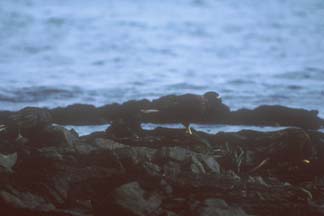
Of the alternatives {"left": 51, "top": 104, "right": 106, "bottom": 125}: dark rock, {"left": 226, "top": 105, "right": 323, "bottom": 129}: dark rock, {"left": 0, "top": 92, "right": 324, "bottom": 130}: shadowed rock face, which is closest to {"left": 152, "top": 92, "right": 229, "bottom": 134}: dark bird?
{"left": 0, "top": 92, "right": 324, "bottom": 130}: shadowed rock face

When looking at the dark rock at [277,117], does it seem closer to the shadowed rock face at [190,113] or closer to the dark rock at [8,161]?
the shadowed rock face at [190,113]

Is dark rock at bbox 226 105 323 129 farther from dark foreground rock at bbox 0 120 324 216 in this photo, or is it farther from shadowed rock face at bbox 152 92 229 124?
dark foreground rock at bbox 0 120 324 216

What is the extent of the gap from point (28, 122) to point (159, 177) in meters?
2.36

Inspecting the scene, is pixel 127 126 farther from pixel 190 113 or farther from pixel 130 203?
pixel 130 203

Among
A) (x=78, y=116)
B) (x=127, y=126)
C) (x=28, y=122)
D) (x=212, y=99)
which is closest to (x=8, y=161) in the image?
(x=28, y=122)

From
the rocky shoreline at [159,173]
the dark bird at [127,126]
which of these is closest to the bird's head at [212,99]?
the dark bird at [127,126]

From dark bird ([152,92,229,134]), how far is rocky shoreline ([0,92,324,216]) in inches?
54.6

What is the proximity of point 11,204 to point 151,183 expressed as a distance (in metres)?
1.18

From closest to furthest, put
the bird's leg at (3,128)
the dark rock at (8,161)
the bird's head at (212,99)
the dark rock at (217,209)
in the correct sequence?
the dark rock at (217,209)
the dark rock at (8,161)
the bird's leg at (3,128)
the bird's head at (212,99)

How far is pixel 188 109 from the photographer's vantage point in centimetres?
838

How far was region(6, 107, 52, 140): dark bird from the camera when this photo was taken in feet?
21.5

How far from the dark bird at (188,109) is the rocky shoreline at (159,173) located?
1388 millimetres

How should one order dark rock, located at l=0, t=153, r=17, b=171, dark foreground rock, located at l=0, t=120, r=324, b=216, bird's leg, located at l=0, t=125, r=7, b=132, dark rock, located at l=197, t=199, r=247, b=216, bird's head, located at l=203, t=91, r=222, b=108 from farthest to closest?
bird's head, located at l=203, t=91, r=222, b=108, bird's leg, located at l=0, t=125, r=7, b=132, dark rock, located at l=0, t=153, r=17, b=171, dark foreground rock, located at l=0, t=120, r=324, b=216, dark rock, located at l=197, t=199, r=247, b=216

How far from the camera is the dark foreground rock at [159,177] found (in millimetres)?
4535
